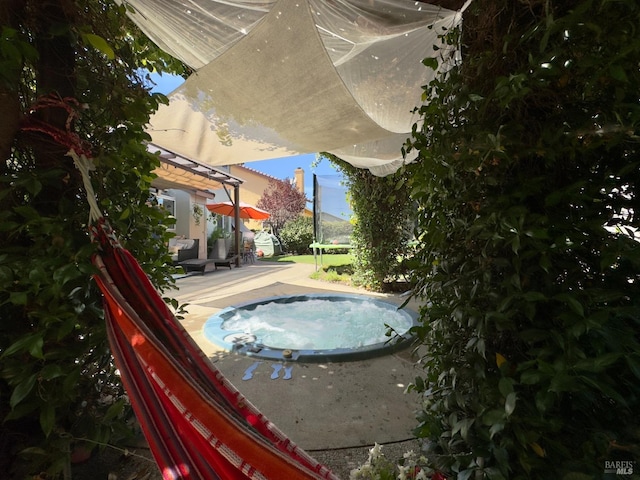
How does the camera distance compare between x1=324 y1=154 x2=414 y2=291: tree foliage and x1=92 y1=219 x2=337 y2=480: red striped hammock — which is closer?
x1=92 y1=219 x2=337 y2=480: red striped hammock

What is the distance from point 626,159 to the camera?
0.84 metres

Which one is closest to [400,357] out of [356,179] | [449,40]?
[449,40]

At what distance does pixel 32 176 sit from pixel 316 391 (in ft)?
6.38

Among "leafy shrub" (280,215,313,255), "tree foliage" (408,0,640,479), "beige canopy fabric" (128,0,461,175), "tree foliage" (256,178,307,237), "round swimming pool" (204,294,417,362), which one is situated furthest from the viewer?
"tree foliage" (256,178,307,237)

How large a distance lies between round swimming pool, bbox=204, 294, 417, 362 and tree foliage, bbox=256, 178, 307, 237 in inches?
405

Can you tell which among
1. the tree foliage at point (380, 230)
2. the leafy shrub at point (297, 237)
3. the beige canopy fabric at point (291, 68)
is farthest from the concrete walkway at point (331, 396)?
the leafy shrub at point (297, 237)

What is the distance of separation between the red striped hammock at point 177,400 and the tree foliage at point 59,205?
4.8 inches

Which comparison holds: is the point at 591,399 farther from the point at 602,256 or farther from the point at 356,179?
the point at 356,179

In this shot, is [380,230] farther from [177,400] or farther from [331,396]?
[177,400]

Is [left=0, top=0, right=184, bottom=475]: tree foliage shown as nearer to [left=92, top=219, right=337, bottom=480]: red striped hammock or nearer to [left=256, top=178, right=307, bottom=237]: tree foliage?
[left=92, top=219, right=337, bottom=480]: red striped hammock

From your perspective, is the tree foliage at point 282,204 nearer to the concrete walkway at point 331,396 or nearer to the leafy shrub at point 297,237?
the leafy shrub at point 297,237

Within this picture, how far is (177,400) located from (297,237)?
12.8 m

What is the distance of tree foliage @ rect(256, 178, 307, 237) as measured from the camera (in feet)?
50.1

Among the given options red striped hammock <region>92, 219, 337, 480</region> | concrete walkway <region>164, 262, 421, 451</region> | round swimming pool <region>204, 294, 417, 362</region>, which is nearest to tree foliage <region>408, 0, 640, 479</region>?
red striped hammock <region>92, 219, 337, 480</region>
